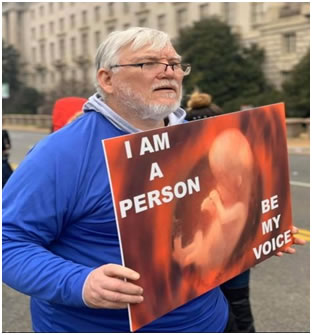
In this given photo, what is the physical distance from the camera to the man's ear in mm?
1709

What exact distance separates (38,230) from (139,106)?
507mm

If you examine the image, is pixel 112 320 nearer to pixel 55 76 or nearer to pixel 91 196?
pixel 91 196

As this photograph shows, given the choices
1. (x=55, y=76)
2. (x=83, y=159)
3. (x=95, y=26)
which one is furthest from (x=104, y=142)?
(x=55, y=76)

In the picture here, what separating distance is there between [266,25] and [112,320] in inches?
1366

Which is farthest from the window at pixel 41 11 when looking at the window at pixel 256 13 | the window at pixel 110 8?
the window at pixel 256 13

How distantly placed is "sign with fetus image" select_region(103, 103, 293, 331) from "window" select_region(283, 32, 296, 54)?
1295 inches

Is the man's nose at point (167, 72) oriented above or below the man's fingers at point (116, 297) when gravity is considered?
above

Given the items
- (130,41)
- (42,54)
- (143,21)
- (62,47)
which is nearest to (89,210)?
(130,41)

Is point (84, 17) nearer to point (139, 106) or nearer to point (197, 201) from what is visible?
point (139, 106)

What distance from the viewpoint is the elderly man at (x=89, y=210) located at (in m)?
1.43

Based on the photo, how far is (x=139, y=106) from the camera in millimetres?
1640

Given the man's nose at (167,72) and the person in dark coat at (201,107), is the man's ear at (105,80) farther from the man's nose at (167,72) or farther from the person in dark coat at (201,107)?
the person in dark coat at (201,107)

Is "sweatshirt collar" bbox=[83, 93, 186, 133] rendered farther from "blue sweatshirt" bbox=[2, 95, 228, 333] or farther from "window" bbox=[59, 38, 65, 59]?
"window" bbox=[59, 38, 65, 59]

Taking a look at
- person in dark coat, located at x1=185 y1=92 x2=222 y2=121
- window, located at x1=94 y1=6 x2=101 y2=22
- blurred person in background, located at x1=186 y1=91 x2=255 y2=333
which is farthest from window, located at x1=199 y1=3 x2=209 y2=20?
blurred person in background, located at x1=186 y1=91 x2=255 y2=333
